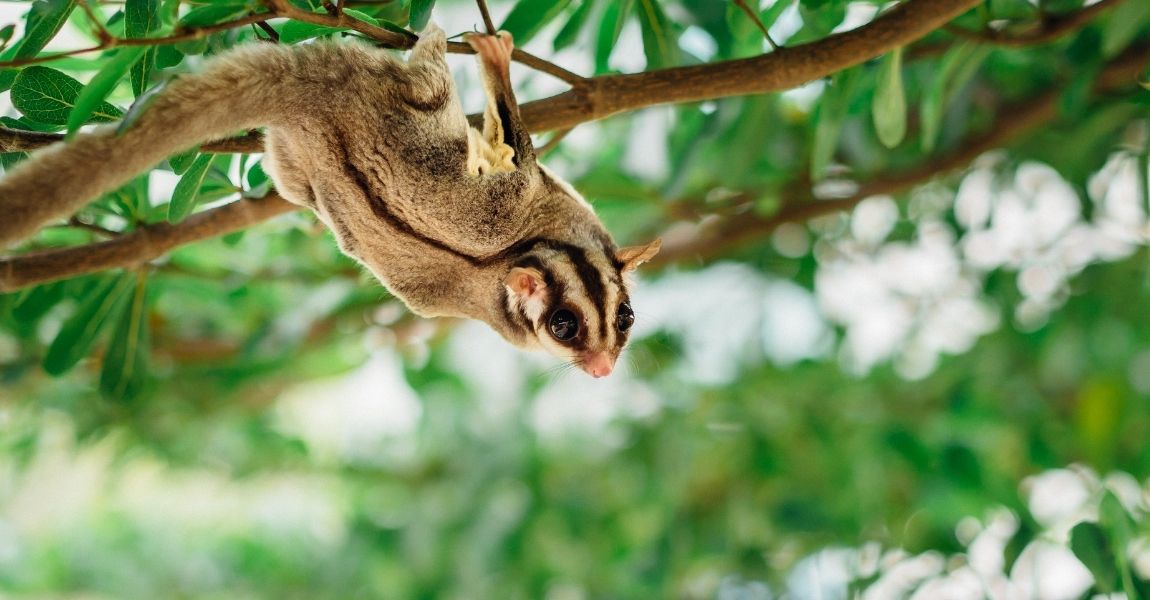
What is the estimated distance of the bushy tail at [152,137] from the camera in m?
1.21

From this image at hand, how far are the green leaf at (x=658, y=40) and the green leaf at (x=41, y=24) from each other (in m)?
0.93

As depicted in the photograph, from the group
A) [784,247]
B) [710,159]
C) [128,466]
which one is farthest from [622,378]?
[128,466]

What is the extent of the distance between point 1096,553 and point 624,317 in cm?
102

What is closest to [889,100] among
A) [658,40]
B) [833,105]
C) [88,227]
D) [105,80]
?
[833,105]

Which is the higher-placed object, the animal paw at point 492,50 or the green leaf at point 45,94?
the green leaf at point 45,94

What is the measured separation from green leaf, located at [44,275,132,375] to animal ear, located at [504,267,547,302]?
98 centimetres

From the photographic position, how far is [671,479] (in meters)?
3.34

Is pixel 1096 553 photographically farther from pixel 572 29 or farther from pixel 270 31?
pixel 270 31

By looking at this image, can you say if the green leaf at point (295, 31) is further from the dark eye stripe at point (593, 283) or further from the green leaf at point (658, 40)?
the green leaf at point (658, 40)

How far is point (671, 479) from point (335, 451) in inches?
68.3

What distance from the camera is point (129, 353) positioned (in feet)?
7.11

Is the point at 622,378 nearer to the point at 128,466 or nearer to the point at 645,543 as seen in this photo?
the point at 645,543

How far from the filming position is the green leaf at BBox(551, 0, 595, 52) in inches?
71.7

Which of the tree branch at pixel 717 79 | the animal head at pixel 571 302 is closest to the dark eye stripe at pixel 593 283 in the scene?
the animal head at pixel 571 302
